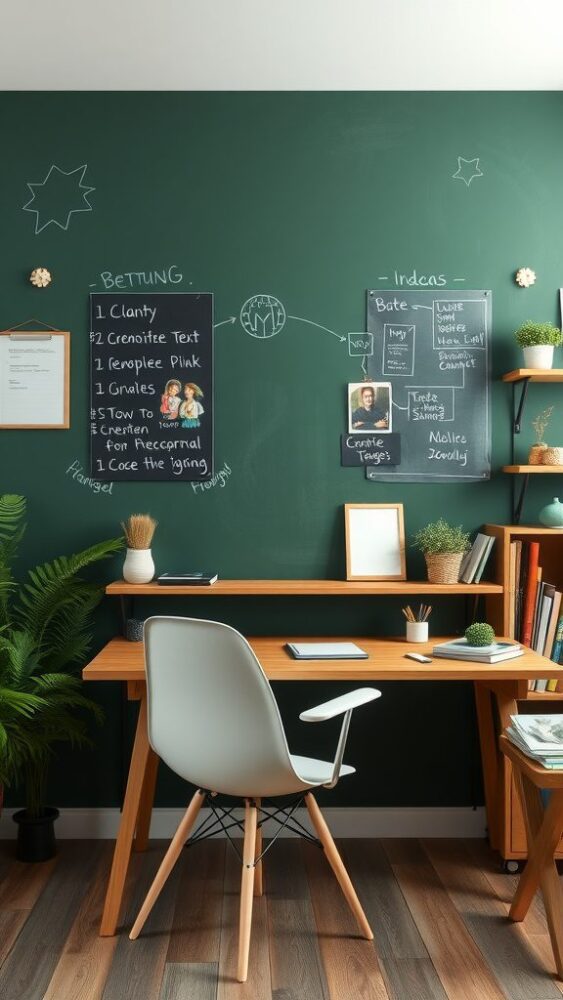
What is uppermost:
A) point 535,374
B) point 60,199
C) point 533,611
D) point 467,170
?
point 467,170

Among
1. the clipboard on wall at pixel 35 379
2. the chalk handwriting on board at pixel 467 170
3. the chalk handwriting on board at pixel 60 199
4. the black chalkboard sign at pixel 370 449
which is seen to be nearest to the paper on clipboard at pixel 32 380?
the clipboard on wall at pixel 35 379

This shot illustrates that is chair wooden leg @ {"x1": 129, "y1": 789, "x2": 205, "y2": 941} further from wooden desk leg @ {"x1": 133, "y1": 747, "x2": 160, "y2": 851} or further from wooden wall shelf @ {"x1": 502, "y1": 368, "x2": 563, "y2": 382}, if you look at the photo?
wooden wall shelf @ {"x1": 502, "y1": 368, "x2": 563, "y2": 382}

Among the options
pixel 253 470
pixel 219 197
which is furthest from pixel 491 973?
pixel 219 197

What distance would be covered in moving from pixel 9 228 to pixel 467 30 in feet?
5.83

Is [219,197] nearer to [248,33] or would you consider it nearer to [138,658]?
[248,33]

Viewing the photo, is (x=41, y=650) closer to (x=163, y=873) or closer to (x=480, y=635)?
(x=163, y=873)

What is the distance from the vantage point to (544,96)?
3365mm

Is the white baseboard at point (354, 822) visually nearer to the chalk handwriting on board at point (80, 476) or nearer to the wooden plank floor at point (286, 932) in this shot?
the wooden plank floor at point (286, 932)

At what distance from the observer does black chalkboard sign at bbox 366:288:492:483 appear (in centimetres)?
334

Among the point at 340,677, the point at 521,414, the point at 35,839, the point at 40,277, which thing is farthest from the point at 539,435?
the point at 35,839

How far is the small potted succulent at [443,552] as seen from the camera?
10.3 feet

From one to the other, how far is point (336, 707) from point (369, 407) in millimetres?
1343

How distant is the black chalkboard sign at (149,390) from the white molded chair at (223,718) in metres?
1.08

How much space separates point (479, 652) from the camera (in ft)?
9.18
